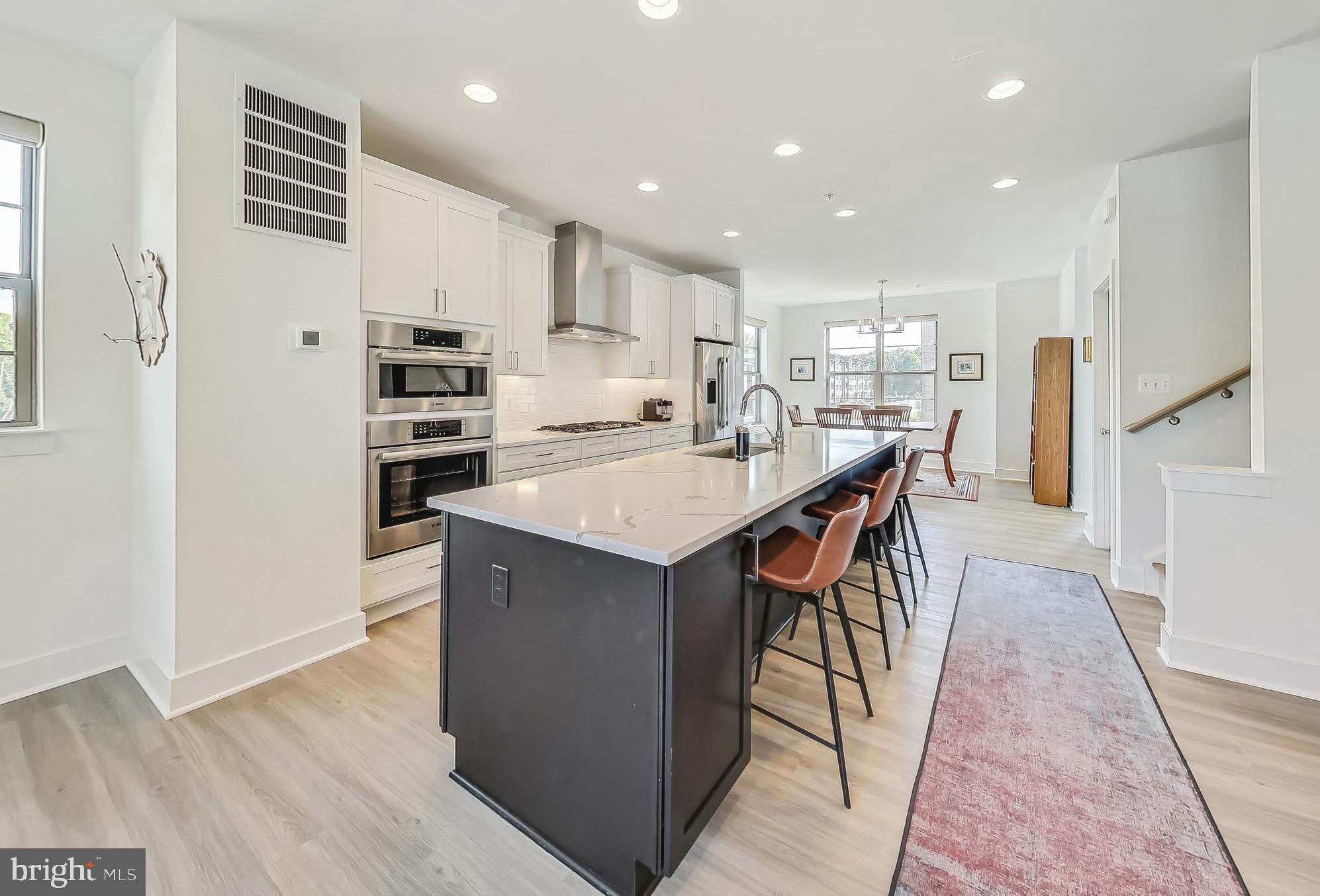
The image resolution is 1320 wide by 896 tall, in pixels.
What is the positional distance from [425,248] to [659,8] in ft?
5.78

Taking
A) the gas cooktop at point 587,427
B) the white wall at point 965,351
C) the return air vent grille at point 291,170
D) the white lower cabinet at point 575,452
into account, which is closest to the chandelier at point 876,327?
the white wall at point 965,351

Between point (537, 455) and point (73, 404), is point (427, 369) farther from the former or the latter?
point (73, 404)

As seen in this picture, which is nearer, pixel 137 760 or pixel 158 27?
pixel 137 760

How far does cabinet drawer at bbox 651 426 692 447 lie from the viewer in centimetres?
514

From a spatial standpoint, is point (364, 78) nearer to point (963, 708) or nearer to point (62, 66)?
point (62, 66)

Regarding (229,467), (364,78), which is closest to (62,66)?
(364,78)

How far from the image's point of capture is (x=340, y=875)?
140 cm

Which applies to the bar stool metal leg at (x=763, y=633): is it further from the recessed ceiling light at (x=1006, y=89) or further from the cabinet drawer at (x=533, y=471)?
the recessed ceiling light at (x=1006, y=89)

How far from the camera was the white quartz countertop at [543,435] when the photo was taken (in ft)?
12.3

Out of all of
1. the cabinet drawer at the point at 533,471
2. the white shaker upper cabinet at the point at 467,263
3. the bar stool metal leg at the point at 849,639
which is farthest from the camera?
the cabinet drawer at the point at 533,471

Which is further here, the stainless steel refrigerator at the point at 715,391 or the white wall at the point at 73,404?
the stainless steel refrigerator at the point at 715,391

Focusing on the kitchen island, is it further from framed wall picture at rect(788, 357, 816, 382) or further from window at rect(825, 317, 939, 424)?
framed wall picture at rect(788, 357, 816, 382)

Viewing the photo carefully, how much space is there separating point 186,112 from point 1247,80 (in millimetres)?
4635

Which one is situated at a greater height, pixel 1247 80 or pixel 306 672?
pixel 1247 80
